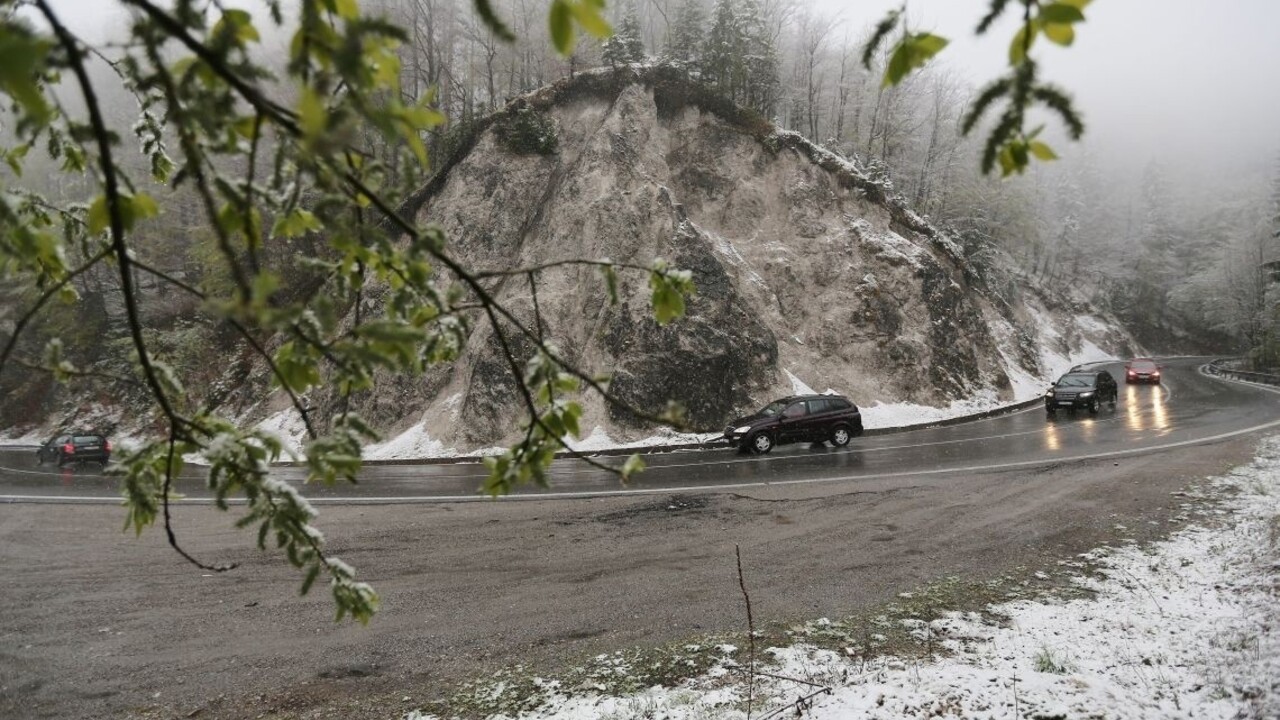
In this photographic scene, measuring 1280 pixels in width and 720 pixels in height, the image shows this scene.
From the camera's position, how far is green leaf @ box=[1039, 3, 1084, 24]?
4.55 ft

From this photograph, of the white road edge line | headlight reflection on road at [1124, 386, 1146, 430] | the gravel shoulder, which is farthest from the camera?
headlight reflection on road at [1124, 386, 1146, 430]

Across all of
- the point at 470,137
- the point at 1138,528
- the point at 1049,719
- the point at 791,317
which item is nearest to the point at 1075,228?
the point at 791,317

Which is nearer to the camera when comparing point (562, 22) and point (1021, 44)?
point (562, 22)

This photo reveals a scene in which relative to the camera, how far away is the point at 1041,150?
5.49 feet

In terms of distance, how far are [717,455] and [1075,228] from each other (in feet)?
249

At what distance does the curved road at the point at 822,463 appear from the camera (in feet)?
43.9

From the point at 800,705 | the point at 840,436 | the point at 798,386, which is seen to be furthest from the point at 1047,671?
the point at 798,386

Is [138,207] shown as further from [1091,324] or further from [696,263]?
[1091,324]

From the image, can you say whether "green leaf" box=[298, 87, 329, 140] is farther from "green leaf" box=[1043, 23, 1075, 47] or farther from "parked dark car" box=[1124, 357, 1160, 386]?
"parked dark car" box=[1124, 357, 1160, 386]

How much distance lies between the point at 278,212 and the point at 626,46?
32824mm

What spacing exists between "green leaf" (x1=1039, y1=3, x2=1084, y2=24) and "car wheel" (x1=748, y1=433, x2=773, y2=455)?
1656cm

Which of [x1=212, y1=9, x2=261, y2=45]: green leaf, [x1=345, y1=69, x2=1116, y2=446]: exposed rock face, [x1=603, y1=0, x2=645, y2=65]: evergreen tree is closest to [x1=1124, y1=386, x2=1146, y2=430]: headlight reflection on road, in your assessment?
[x1=345, y1=69, x2=1116, y2=446]: exposed rock face

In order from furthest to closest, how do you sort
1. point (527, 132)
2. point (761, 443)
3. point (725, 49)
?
1. point (725, 49)
2. point (527, 132)
3. point (761, 443)

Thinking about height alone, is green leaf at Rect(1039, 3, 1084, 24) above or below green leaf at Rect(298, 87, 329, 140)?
above
